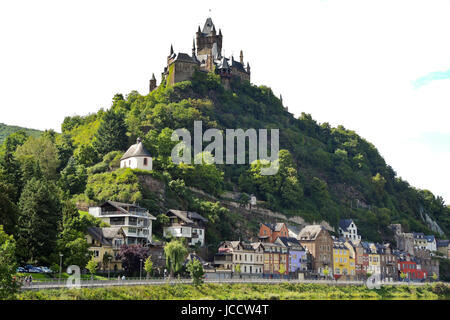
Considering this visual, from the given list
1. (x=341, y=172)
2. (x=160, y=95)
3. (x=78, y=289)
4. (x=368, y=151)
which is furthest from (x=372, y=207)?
(x=78, y=289)

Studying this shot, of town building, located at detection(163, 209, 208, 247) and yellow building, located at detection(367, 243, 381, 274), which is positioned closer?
town building, located at detection(163, 209, 208, 247)

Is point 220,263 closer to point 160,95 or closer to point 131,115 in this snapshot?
point 131,115

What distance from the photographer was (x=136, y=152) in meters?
95.9

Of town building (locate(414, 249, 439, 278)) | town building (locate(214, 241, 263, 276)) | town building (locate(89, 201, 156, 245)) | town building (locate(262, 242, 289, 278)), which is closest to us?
town building (locate(89, 201, 156, 245))

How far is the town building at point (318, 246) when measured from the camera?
102 meters

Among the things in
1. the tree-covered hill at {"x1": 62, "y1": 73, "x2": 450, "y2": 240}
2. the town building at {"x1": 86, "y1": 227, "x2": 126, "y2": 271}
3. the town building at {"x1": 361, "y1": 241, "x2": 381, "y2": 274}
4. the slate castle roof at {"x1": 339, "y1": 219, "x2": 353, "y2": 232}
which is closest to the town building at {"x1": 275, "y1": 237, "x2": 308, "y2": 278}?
the tree-covered hill at {"x1": 62, "y1": 73, "x2": 450, "y2": 240}

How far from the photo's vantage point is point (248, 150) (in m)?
127

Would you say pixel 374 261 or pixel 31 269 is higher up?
pixel 374 261

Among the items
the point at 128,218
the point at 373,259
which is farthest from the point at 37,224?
the point at 373,259

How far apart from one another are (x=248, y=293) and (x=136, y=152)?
31.7 meters

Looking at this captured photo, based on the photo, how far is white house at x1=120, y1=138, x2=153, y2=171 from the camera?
95.0 meters

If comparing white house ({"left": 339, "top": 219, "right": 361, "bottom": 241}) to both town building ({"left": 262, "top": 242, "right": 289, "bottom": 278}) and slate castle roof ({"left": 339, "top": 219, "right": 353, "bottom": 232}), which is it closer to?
slate castle roof ({"left": 339, "top": 219, "right": 353, "bottom": 232})

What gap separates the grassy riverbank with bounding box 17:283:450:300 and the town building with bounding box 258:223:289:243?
13826mm

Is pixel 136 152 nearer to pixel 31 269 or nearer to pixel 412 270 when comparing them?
pixel 31 269
